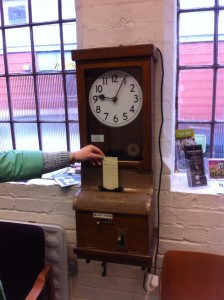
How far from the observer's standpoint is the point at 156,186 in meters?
1.36

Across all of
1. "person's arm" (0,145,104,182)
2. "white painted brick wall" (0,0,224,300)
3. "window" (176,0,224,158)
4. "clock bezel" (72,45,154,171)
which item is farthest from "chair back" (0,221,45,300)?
"window" (176,0,224,158)

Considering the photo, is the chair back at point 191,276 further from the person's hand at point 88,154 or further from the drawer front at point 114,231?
the person's hand at point 88,154

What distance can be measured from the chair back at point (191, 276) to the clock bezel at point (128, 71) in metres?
0.47

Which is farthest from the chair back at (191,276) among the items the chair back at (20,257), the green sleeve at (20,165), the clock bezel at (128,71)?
the green sleeve at (20,165)

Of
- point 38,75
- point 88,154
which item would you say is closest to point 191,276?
point 88,154

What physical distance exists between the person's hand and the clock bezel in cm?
4

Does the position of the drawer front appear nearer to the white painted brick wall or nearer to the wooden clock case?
the wooden clock case

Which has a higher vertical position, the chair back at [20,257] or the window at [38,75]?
the window at [38,75]

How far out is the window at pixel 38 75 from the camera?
155 centimetres

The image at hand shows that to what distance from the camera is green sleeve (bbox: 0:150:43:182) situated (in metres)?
1.07

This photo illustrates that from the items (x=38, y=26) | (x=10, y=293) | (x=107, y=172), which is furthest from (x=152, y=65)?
(x=10, y=293)

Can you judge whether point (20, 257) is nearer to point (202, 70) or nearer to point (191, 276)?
point (191, 276)

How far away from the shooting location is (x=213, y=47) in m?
1.39

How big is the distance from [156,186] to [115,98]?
0.44m
